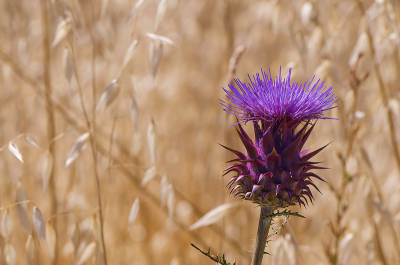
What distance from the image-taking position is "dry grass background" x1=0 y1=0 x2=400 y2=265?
176 cm

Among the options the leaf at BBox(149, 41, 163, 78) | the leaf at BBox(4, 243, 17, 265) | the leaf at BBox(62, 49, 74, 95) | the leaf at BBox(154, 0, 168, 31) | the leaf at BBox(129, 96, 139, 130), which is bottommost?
the leaf at BBox(4, 243, 17, 265)

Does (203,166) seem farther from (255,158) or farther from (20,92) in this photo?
(255,158)

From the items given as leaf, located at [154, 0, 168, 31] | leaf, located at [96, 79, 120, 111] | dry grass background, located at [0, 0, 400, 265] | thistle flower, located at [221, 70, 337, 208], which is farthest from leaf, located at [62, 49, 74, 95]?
thistle flower, located at [221, 70, 337, 208]

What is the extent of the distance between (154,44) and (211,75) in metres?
1.66

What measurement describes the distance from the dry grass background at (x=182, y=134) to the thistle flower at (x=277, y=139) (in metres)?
0.65

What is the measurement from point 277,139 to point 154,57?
2.73ft

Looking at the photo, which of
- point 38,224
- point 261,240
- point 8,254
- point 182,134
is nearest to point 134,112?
point 38,224

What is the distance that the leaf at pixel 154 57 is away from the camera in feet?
5.43

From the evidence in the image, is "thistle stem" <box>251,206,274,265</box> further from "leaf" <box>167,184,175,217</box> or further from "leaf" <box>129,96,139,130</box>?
"leaf" <box>129,96,139,130</box>

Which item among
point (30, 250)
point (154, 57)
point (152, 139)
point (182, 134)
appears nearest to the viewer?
point (30, 250)

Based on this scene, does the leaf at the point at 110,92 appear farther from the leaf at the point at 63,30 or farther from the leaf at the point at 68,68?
the leaf at the point at 63,30

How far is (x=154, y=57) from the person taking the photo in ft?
5.49

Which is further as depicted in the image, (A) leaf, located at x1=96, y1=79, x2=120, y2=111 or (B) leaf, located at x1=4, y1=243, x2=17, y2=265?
(A) leaf, located at x1=96, y1=79, x2=120, y2=111

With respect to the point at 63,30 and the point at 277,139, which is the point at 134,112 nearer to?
the point at 63,30
